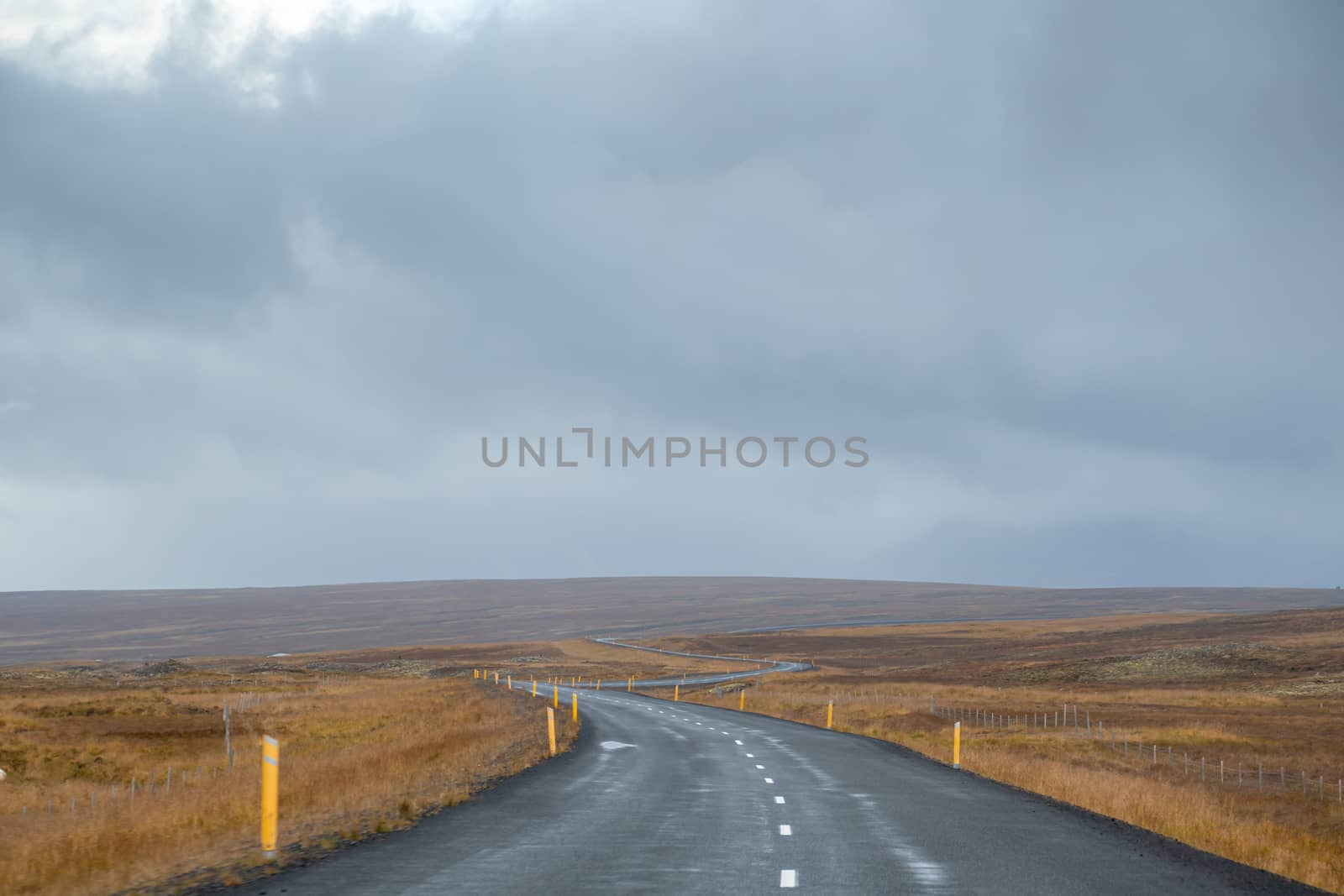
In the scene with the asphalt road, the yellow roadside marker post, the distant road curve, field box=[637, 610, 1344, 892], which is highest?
the yellow roadside marker post

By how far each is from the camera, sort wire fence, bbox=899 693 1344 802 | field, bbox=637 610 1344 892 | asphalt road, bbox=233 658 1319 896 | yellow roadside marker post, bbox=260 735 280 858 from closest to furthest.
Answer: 1. asphalt road, bbox=233 658 1319 896
2. yellow roadside marker post, bbox=260 735 280 858
3. field, bbox=637 610 1344 892
4. wire fence, bbox=899 693 1344 802

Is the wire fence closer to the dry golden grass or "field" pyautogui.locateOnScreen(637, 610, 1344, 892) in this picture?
"field" pyautogui.locateOnScreen(637, 610, 1344, 892)

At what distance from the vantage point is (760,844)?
14219 millimetres

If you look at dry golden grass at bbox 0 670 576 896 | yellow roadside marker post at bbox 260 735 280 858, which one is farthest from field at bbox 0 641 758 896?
yellow roadside marker post at bbox 260 735 280 858

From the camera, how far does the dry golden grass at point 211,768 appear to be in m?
12.7

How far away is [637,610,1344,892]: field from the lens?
73.6ft

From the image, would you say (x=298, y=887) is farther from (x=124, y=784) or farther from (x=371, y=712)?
(x=371, y=712)

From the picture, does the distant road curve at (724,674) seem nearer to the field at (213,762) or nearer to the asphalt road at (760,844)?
the field at (213,762)

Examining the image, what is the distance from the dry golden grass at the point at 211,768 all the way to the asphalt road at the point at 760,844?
4.31ft

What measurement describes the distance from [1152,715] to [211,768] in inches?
1620

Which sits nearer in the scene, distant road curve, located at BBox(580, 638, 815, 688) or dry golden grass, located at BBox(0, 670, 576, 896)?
dry golden grass, located at BBox(0, 670, 576, 896)

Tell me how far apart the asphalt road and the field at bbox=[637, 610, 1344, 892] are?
9.46 feet

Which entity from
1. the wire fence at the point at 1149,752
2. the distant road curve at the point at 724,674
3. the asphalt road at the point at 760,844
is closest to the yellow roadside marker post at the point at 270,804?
the asphalt road at the point at 760,844

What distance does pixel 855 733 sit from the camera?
41.5 meters
